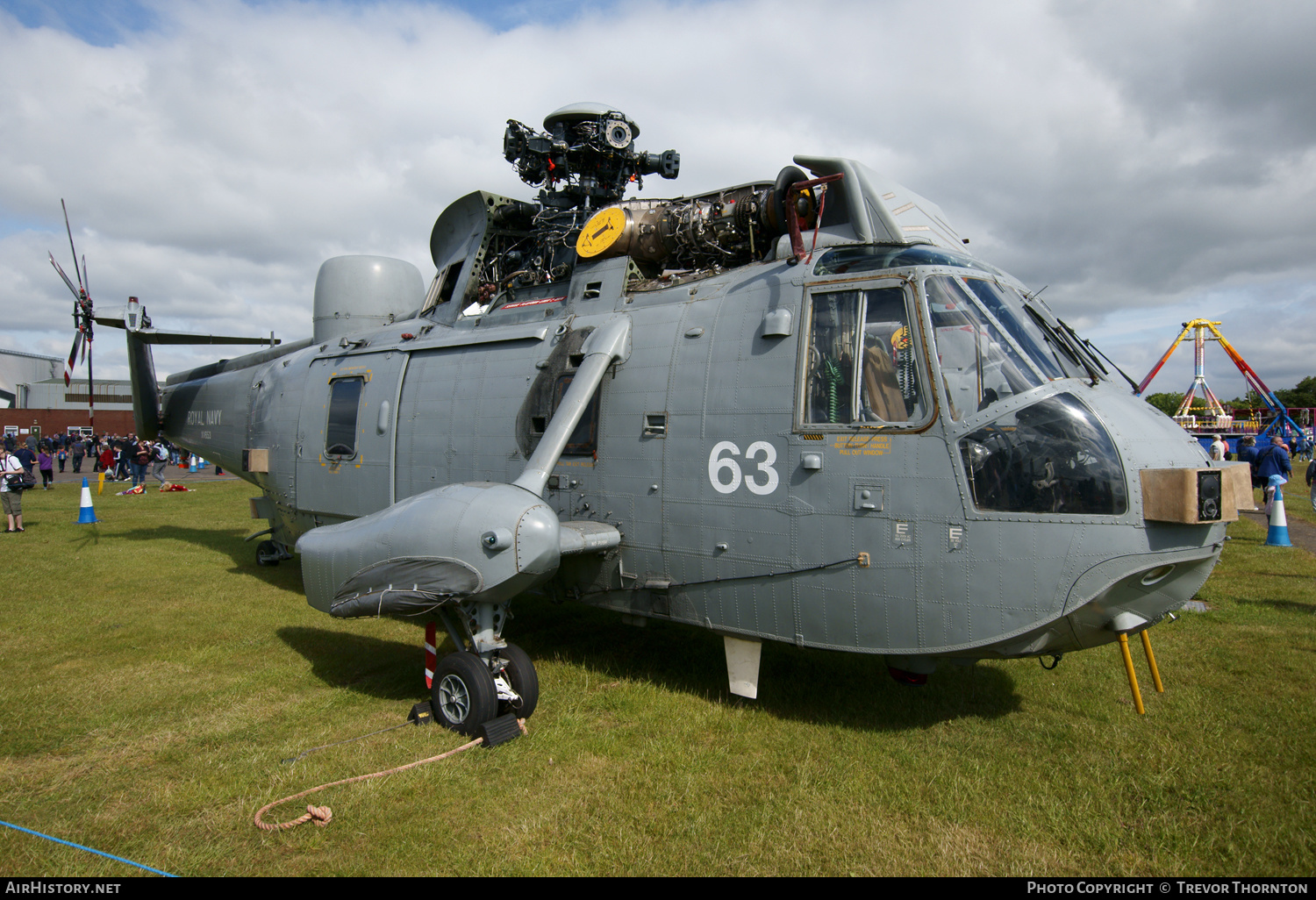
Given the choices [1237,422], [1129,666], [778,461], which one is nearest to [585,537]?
[778,461]

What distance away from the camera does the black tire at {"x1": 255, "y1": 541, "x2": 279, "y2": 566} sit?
12.5 m

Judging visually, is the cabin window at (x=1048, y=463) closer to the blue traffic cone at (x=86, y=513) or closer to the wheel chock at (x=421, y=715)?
the wheel chock at (x=421, y=715)

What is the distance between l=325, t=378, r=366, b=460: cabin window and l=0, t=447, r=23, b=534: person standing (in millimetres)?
11011

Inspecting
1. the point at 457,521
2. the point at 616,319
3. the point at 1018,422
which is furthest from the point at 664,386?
the point at 1018,422

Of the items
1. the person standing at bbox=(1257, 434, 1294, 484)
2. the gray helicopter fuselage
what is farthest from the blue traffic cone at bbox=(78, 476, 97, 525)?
the person standing at bbox=(1257, 434, 1294, 484)

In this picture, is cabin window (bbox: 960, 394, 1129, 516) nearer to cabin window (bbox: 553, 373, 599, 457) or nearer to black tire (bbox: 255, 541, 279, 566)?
cabin window (bbox: 553, 373, 599, 457)

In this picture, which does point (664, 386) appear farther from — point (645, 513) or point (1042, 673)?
point (1042, 673)

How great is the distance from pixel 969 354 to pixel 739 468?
5.91ft

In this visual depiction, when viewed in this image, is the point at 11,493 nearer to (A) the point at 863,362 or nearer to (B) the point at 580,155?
(B) the point at 580,155

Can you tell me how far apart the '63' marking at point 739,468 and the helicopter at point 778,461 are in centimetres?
2

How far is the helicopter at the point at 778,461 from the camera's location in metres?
4.76

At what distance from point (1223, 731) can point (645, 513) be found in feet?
15.0

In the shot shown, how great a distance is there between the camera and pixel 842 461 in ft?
17.3

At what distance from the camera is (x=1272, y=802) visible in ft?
14.6
